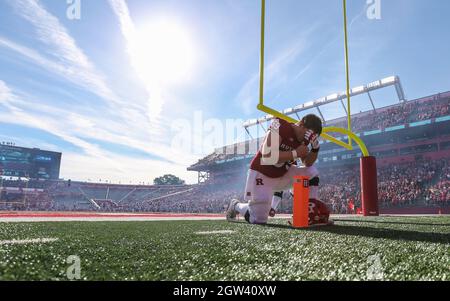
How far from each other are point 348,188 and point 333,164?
6.08m

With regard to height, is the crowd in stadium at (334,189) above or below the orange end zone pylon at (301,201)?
above

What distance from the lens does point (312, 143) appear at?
3973mm

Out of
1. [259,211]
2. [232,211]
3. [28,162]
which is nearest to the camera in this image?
[259,211]

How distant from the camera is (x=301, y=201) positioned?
3441 millimetres

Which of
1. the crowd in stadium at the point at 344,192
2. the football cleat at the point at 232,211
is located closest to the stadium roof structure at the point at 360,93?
the crowd in stadium at the point at 344,192

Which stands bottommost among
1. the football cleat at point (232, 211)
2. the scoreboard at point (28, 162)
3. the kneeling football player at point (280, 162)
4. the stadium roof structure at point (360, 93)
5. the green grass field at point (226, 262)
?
the green grass field at point (226, 262)

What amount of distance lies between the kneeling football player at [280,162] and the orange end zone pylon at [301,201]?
0.35 m

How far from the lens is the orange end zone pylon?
336 cm

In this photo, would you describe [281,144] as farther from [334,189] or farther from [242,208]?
[334,189]

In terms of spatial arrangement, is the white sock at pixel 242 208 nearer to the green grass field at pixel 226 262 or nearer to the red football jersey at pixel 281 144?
the red football jersey at pixel 281 144

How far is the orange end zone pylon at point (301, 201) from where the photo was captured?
132 inches

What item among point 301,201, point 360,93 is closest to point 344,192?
point 360,93

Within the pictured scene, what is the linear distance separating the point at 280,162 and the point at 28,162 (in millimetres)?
44759
